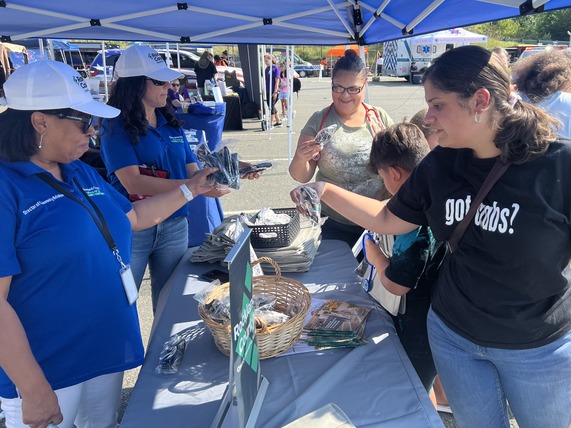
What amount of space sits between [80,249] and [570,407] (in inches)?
60.8

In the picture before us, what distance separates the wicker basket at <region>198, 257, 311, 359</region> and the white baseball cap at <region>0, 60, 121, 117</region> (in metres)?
0.75

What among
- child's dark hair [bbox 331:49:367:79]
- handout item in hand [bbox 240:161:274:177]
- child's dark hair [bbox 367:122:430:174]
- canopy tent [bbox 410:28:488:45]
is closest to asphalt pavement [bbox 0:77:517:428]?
handout item in hand [bbox 240:161:274:177]

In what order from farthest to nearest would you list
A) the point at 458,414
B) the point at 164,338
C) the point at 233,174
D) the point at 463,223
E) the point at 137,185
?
the point at 137,185
the point at 233,174
the point at 164,338
the point at 458,414
the point at 463,223

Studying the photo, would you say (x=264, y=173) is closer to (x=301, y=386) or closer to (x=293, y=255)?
(x=293, y=255)

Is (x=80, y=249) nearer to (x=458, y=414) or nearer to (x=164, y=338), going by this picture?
(x=164, y=338)

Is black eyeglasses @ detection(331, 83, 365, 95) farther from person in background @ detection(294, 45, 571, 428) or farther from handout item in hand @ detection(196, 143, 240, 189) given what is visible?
person in background @ detection(294, 45, 571, 428)

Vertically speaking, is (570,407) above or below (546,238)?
below

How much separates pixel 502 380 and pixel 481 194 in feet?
1.95

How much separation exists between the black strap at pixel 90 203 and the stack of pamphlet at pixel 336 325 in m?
0.73

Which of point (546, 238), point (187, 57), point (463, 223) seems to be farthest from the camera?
point (187, 57)

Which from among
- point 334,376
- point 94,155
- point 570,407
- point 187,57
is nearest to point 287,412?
point 334,376

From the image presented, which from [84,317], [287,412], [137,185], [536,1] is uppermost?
[536,1]

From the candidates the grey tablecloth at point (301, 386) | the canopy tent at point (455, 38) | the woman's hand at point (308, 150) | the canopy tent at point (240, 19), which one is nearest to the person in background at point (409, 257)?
the grey tablecloth at point (301, 386)

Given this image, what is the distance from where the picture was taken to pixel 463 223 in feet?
4.34
